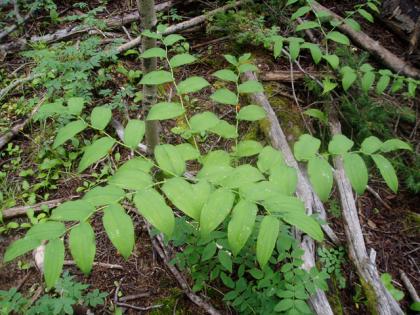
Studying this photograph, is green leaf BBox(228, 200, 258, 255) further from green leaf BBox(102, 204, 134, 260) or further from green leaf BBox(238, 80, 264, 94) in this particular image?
green leaf BBox(238, 80, 264, 94)

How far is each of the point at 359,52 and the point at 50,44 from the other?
3.64 meters

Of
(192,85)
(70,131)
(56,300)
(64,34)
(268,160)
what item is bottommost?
(56,300)

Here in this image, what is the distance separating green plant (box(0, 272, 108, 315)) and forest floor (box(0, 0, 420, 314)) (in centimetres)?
15

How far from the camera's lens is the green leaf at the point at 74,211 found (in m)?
1.18

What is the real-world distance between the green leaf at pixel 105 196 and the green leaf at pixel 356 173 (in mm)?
1005

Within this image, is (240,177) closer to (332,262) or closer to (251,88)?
(251,88)

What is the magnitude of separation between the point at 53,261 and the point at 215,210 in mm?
569

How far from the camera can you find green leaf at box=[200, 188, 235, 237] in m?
1.16

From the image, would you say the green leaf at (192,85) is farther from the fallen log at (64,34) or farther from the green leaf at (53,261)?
the fallen log at (64,34)

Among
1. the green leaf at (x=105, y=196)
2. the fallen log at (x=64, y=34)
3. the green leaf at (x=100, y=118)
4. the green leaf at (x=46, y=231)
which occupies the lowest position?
the fallen log at (x=64, y=34)

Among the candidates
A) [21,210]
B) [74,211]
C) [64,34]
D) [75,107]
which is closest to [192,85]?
[75,107]

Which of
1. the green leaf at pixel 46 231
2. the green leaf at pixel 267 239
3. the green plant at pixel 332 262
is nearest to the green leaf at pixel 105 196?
the green leaf at pixel 46 231

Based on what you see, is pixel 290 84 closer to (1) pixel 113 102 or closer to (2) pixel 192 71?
(2) pixel 192 71

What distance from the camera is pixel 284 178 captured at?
1464 mm
